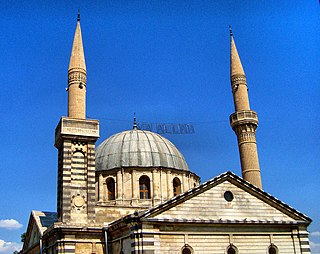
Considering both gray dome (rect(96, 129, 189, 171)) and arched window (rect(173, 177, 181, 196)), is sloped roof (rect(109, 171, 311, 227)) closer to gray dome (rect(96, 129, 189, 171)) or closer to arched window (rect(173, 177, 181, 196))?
gray dome (rect(96, 129, 189, 171))

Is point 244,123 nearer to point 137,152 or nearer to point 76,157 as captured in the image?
point 137,152

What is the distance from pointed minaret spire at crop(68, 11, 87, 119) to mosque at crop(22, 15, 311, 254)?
0.23ft

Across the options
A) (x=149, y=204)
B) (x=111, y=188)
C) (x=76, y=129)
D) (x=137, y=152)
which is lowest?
(x=149, y=204)

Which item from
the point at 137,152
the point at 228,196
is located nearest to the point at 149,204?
the point at 137,152

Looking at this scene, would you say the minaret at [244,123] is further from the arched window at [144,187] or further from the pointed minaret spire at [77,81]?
the pointed minaret spire at [77,81]

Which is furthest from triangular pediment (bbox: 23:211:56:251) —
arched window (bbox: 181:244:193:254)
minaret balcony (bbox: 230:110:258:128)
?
minaret balcony (bbox: 230:110:258:128)

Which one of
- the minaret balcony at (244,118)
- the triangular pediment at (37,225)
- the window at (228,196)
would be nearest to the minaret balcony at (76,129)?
the triangular pediment at (37,225)

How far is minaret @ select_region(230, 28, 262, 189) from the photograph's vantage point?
32.1m

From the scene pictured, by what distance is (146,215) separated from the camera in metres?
21.1

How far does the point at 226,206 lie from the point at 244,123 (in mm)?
11949

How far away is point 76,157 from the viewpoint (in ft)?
87.7

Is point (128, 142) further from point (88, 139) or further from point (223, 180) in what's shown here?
point (223, 180)

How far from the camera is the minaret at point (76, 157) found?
25250 mm

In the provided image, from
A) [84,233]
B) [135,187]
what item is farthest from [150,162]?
[84,233]
